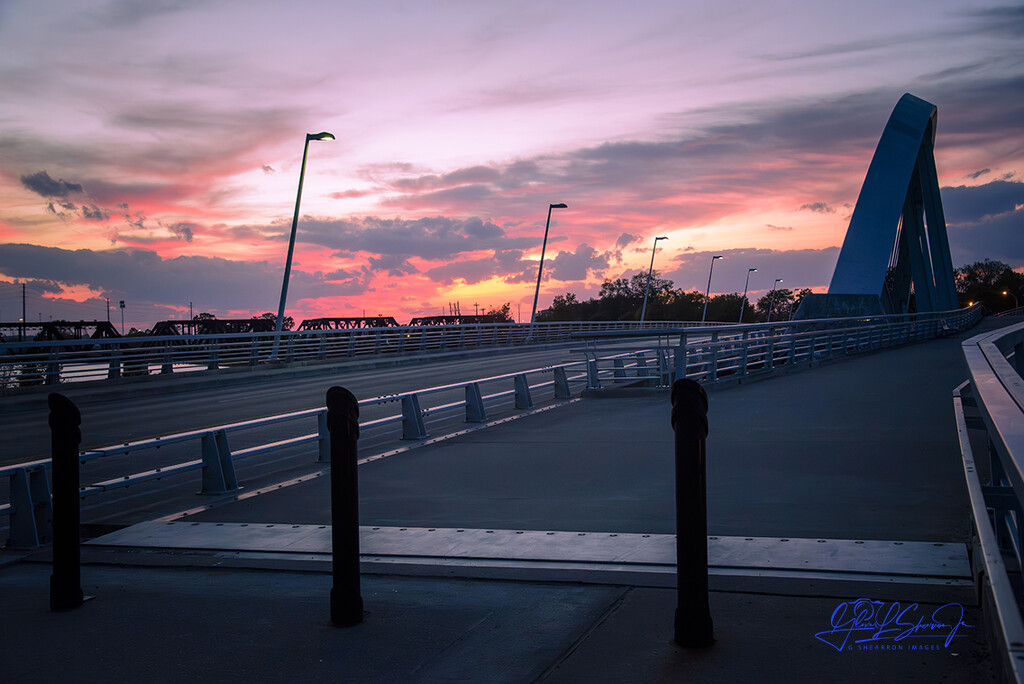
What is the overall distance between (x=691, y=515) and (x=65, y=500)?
386 cm

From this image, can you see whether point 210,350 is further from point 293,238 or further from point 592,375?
point 592,375

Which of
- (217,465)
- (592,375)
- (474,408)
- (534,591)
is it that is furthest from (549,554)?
(592,375)

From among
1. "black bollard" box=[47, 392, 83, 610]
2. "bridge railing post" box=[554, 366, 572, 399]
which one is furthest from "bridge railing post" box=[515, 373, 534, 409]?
"black bollard" box=[47, 392, 83, 610]

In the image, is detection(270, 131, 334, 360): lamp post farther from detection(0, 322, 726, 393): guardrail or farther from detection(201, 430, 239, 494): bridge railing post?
detection(201, 430, 239, 494): bridge railing post

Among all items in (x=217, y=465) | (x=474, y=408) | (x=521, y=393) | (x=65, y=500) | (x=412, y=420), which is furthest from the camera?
(x=521, y=393)

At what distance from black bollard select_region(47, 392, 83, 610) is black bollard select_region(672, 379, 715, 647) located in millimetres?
3713

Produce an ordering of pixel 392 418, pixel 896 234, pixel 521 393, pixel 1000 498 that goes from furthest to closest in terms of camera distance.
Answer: pixel 896 234 < pixel 521 393 < pixel 392 418 < pixel 1000 498

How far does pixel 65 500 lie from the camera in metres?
5.64

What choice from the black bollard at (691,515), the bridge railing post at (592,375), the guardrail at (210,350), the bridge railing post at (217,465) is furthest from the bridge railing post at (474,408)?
the guardrail at (210,350)

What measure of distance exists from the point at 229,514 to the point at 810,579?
5.46 m

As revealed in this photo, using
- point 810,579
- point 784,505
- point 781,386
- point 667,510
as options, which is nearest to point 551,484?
point 667,510

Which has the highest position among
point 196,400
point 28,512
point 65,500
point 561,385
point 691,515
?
point 691,515

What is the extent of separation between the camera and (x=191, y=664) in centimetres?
463

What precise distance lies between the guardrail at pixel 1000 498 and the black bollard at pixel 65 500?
5035 mm
